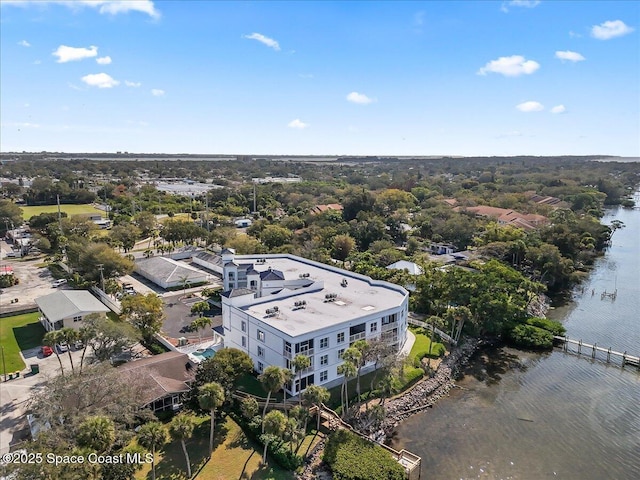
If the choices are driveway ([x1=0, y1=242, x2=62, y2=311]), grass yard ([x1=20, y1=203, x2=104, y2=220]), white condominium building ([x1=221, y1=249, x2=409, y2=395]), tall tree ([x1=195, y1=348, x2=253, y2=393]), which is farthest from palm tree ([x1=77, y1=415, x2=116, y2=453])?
grass yard ([x1=20, y1=203, x2=104, y2=220])

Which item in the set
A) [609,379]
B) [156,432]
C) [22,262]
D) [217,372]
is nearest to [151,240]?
[22,262]

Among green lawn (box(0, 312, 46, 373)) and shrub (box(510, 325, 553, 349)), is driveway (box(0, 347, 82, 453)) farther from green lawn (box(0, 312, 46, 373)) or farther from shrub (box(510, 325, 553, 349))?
shrub (box(510, 325, 553, 349))

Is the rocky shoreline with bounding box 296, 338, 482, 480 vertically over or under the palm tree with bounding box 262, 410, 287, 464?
under

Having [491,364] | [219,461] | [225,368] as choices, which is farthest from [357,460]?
[491,364]

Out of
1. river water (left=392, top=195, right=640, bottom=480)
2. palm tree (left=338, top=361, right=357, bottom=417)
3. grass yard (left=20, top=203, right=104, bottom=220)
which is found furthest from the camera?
grass yard (left=20, top=203, right=104, bottom=220)

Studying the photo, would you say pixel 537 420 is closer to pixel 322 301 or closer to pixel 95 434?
pixel 322 301

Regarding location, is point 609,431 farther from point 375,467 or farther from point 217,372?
point 217,372
